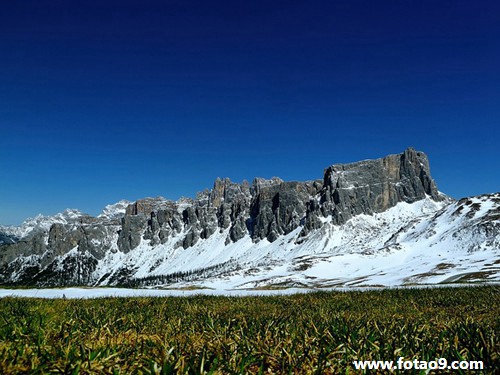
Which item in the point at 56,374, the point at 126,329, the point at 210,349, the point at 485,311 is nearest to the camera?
the point at 56,374

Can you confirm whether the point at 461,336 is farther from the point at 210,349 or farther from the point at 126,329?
the point at 126,329

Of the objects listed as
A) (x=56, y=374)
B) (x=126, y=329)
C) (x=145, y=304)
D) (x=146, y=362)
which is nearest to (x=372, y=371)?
(x=146, y=362)

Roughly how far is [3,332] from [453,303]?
38.8 ft

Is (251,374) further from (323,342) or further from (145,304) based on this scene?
(145,304)

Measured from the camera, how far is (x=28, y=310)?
805 cm

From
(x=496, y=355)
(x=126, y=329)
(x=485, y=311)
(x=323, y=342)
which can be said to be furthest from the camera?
(x=485, y=311)

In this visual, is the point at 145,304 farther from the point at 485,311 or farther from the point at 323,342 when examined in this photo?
the point at 485,311

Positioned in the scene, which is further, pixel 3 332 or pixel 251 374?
pixel 3 332

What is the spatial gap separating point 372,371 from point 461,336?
2.29 m

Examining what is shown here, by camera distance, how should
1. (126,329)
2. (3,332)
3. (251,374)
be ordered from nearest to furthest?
(251,374)
(3,332)
(126,329)

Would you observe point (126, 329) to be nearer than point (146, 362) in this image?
No

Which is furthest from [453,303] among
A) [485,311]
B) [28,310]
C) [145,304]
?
[28,310]

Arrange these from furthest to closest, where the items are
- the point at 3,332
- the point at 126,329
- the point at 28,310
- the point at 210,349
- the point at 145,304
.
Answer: the point at 145,304
the point at 28,310
the point at 126,329
the point at 3,332
the point at 210,349

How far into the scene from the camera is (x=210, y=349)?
4.50 m
